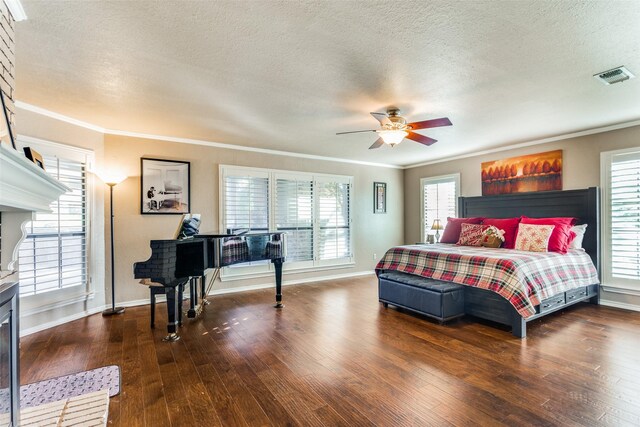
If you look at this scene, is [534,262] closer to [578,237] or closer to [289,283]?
[578,237]

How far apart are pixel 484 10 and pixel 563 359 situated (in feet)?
9.03

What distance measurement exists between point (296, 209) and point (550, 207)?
13.1ft

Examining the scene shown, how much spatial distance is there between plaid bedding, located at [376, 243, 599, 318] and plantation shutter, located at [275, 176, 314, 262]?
1.85 meters

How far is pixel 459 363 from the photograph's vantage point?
254 cm

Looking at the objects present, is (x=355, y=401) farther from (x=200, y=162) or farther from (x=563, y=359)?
(x=200, y=162)

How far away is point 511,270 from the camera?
10.3 ft

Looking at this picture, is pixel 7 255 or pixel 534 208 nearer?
pixel 7 255

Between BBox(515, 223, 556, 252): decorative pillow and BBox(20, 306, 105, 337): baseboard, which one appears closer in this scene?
BBox(20, 306, 105, 337): baseboard

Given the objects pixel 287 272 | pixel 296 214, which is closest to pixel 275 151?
pixel 296 214

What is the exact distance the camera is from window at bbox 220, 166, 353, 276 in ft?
16.5

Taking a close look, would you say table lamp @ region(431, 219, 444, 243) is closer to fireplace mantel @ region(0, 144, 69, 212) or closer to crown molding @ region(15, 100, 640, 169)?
crown molding @ region(15, 100, 640, 169)

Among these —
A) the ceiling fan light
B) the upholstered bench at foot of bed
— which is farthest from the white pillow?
the ceiling fan light

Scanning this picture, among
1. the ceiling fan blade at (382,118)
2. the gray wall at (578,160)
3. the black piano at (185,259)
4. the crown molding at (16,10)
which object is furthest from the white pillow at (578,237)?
the crown molding at (16,10)

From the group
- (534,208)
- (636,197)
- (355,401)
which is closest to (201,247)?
(355,401)
